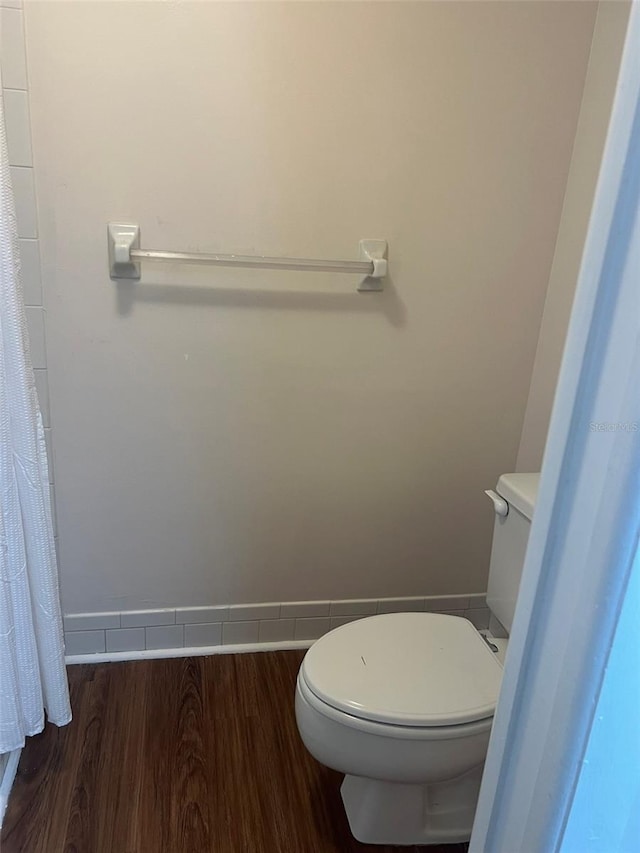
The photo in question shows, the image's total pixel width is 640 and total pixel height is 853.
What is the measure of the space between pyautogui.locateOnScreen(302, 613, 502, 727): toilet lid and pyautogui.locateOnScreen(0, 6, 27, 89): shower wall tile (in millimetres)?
1385

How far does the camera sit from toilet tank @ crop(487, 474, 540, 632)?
1.46 meters

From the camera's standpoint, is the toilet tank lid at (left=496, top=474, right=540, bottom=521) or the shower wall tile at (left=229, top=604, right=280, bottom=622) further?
the shower wall tile at (left=229, top=604, right=280, bottom=622)

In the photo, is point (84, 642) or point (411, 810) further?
point (84, 642)

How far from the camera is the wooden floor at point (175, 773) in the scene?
1454mm

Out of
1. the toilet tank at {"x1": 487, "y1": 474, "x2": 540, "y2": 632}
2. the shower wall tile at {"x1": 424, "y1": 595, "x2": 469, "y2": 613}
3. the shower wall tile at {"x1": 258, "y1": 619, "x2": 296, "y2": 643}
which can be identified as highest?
the toilet tank at {"x1": 487, "y1": 474, "x2": 540, "y2": 632}

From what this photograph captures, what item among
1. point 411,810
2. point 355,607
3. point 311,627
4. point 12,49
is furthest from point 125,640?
point 12,49

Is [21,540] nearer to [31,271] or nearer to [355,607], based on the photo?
[31,271]

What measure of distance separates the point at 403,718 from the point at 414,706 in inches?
1.5

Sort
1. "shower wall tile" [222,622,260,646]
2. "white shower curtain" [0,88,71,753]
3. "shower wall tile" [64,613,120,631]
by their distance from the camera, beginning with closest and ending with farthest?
"white shower curtain" [0,88,71,753], "shower wall tile" [64,613,120,631], "shower wall tile" [222,622,260,646]

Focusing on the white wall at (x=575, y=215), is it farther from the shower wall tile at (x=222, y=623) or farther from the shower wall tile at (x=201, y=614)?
the shower wall tile at (x=201, y=614)

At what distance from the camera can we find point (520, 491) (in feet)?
4.81

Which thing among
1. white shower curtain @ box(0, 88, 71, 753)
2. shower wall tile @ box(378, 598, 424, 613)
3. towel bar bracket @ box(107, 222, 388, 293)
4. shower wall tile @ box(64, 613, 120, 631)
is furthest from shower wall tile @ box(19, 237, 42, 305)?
shower wall tile @ box(378, 598, 424, 613)

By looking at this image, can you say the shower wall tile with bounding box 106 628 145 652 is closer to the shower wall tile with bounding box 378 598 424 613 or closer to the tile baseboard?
the tile baseboard

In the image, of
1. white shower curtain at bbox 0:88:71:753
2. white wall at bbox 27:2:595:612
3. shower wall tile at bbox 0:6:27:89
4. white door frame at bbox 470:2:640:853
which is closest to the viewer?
white door frame at bbox 470:2:640:853
